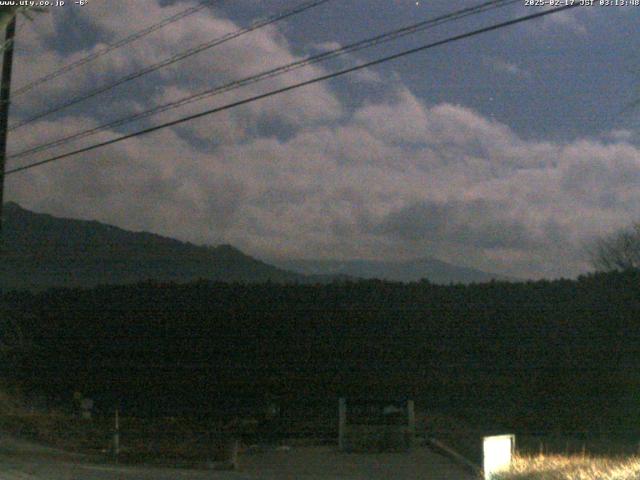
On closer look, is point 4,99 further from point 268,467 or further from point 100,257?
point 100,257

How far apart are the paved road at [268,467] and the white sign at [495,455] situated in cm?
163

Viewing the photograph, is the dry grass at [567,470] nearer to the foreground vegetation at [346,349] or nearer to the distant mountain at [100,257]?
the foreground vegetation at [346,349]

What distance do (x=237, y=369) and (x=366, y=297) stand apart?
3.64 m

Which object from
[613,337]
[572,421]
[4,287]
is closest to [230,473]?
[572,421]

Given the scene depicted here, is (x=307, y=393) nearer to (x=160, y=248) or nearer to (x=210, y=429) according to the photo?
(x=210, y=429)

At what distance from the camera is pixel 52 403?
73.7ft

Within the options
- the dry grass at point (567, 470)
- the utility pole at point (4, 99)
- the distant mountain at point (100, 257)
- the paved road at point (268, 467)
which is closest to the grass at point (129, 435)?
the paved road at point (268, 467)

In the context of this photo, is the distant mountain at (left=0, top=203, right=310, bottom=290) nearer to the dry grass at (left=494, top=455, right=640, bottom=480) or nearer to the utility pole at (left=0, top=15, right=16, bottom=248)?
the utility pole at (left=0, top=15, right=16, bottom=248)

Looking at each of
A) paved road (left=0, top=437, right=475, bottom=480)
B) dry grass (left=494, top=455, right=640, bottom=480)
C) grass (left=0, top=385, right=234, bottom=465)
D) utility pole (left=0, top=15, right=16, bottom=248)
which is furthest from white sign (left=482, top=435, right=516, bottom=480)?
utility pole (left=0, top=15, right=16, bottom=248)

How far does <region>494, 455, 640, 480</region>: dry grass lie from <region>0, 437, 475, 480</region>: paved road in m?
1.88

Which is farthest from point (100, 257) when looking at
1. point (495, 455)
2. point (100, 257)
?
point (495, 455)

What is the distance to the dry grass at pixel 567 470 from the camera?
31.0 feet

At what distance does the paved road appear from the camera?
1285 cm

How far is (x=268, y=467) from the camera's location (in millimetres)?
14734
